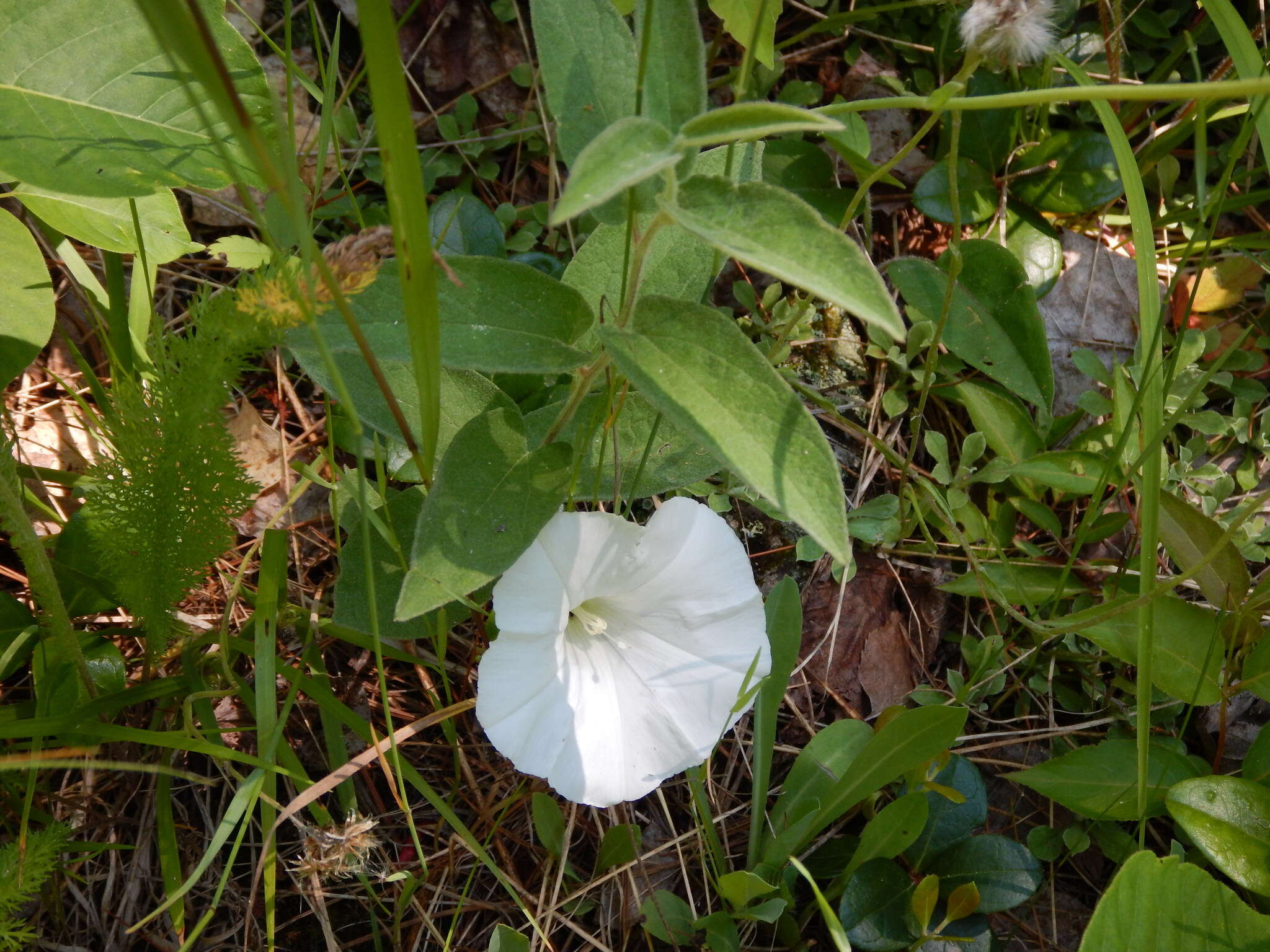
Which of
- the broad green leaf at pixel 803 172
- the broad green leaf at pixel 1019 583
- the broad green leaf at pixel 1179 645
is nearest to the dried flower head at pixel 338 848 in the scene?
the broad green leaf at pixel 1019 583

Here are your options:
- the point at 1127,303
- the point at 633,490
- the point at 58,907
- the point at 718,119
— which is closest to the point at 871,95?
the point at 1127,303

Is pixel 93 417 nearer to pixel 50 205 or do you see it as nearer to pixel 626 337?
pixel 50 205

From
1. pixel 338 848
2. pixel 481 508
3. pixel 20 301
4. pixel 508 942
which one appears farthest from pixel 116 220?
pixel 508 942

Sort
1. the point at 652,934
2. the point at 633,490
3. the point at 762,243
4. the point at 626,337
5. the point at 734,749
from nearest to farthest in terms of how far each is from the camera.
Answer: the point at 762,243 < the point at 626,337 < the point at 633,490 < the point at 652,934 < the point at 734,749

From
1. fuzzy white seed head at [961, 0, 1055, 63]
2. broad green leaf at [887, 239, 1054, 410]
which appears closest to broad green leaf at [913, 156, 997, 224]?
broad green leaf at [887, 239, 1054, 410]

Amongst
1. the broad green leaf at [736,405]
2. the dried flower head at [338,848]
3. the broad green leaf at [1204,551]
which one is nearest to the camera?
the broad green leaf at [736,405]

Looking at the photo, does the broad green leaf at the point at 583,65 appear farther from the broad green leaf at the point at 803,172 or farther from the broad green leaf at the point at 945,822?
the broad green leaf at the point at 945,822
